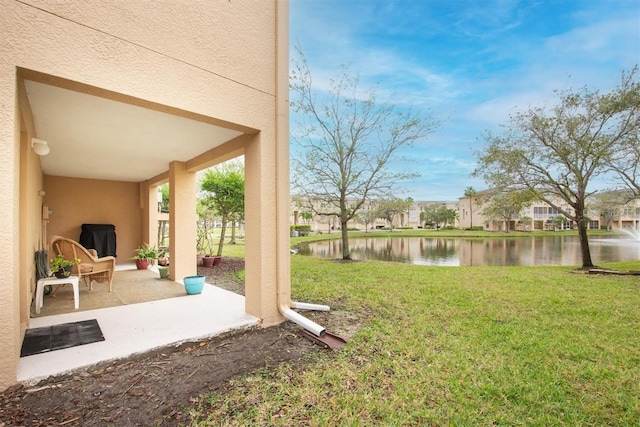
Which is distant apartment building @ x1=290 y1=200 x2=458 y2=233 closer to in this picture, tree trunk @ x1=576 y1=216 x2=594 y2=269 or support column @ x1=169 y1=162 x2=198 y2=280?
support column @ x1=169 y1=162 x2=198 y2=280

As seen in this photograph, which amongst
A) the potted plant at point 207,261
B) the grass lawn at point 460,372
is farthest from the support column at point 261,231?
the potted plant at point 207,261

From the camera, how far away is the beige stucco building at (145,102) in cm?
229

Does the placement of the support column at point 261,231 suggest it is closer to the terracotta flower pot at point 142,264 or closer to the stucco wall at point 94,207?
the terracotta flower pot at point 142,264

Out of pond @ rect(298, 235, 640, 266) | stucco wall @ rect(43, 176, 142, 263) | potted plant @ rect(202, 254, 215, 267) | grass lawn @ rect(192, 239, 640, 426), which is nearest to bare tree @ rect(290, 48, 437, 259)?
potted plant @ rect(202, 254, 215, 267)

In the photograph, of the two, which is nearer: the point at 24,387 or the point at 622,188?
the point at 24,387

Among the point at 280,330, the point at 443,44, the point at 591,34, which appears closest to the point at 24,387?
the point at 280,330

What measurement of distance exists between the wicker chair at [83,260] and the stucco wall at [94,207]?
3.67 meters

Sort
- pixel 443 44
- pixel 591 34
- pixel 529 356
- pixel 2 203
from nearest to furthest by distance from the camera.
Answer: pixel 2 203 → pixel 529 356 → pixel 591 34 → pixel 443 44

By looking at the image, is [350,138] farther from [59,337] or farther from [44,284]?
[59,337]

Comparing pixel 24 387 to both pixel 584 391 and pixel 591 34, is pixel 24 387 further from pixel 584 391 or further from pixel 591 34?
pixel 591 34

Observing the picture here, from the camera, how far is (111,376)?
2.65 metres

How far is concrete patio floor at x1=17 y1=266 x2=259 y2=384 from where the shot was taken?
271 cm

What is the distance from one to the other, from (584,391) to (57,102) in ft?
21.0

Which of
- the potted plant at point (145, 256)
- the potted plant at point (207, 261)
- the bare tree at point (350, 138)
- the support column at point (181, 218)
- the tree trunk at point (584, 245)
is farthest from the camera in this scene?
the bare tree at point (350, 138)
